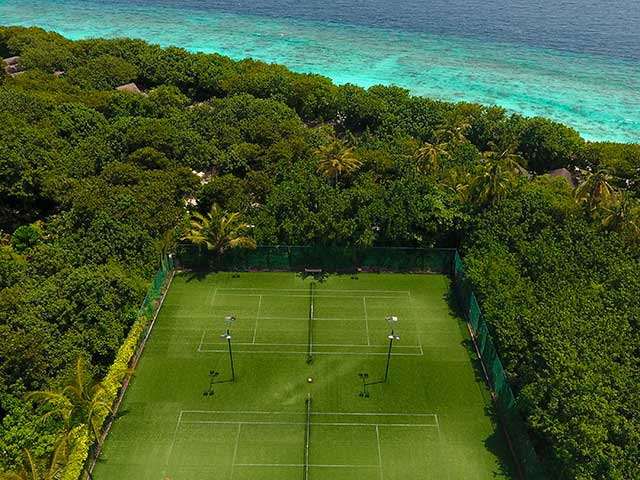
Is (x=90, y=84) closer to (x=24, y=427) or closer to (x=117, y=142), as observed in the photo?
(x=117, y=142)

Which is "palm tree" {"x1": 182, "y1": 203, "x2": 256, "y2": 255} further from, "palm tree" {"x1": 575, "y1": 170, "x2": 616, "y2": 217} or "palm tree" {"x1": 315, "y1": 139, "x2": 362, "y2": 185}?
"palm tree" {"x1": 575, "y1": 170, "x2": 616, "y2": 217}

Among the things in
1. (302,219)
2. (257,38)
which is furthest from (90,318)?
(257,38)

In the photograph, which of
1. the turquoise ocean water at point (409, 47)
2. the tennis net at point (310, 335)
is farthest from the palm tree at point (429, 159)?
the turquoise ocean water at point (409, 47)

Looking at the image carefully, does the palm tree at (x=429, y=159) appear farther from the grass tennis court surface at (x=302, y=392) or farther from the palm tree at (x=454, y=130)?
the grass tennis court surface at (x=302, y=392)

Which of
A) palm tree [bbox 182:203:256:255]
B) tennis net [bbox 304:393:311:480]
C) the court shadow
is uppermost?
palm tree [bbox 182:203:256:255]

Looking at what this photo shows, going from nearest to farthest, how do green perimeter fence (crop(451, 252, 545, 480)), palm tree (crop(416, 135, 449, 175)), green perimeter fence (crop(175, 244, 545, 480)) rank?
green perimeter fence (crop(451, 252, 545, 480)) < green perimeter fence (crop(175, 244, 545, 480)) < palm tree (crop(416, 135, 449, 175))

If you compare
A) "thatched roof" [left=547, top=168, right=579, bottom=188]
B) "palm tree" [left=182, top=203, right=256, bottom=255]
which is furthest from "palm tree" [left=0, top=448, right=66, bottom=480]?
"thatched roof" [left=547, top=168, right=579, bottom=188]
